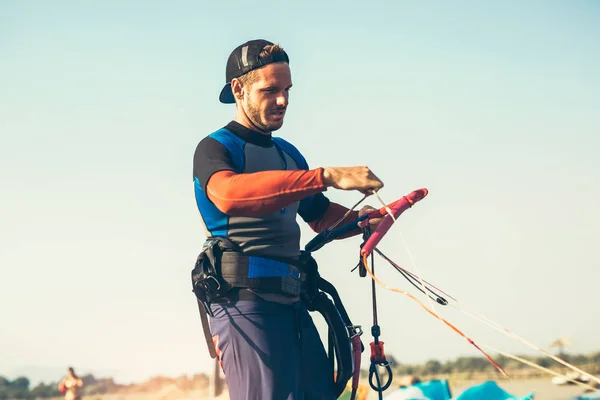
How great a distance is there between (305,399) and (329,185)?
4.65 feet

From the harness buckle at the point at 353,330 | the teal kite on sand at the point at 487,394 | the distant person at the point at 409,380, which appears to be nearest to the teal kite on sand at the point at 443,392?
the teal kite on sand at the point at 487,394

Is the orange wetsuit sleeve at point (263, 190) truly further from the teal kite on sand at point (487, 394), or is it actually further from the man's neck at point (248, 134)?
the teal kite on sand at point (487, 394)

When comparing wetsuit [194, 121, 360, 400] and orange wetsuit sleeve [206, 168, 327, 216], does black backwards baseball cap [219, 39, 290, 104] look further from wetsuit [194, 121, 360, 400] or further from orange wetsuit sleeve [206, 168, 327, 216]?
orange wetsuit sleeve [206, 168, 327, 216]

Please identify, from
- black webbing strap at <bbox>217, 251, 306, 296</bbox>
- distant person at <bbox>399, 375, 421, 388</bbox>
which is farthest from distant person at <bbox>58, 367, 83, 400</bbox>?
black webbing strap at <bbox>217, 251, 306, 296</bbox>

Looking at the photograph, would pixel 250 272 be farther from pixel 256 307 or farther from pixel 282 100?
pixel 282 100

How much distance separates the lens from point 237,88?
4582 millimetres

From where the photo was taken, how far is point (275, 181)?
380 centimetres

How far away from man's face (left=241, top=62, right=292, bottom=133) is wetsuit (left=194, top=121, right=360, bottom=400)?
Answer: 10cm

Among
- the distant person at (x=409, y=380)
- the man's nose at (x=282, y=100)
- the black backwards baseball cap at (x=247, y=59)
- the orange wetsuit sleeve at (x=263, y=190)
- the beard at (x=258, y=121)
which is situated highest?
the black backwards baseball cap at (x=247, y=59)

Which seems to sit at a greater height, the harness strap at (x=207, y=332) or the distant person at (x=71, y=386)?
the harness strap at (x=207, y=332)

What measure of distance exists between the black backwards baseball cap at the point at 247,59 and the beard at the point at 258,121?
213mm

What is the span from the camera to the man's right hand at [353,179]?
3668 millimetres

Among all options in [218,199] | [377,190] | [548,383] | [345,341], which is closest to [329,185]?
[377,190]

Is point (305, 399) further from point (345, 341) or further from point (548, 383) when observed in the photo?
point (548, 383)
